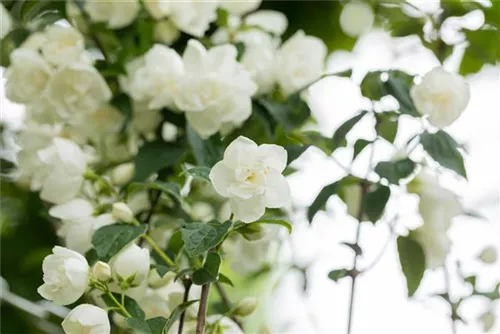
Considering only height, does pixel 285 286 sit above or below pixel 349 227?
below

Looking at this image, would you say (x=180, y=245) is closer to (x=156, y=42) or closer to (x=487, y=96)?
(x=156, y=42)

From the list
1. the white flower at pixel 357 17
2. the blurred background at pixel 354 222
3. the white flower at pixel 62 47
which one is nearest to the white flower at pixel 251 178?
the blurred background at pixel 354 222

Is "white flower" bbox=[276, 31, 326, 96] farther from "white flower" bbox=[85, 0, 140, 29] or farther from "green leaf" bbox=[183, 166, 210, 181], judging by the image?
"green leaf" bbox=[183, 166, 210, 181]

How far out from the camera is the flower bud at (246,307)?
68 centimetres

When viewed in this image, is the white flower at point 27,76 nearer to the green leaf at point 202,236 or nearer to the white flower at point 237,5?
the white flower at point 237,5

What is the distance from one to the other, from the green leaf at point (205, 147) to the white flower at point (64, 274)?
0.25 m

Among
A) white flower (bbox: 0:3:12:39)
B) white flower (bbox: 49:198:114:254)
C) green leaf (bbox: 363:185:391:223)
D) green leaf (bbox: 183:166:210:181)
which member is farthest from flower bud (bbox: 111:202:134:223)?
white flower (bbox: 0:3:12:39)

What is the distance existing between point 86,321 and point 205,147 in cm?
31

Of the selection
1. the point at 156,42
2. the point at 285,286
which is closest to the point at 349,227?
the point at 285,286

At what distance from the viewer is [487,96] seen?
112cm

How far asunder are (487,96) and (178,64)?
1.72 ft

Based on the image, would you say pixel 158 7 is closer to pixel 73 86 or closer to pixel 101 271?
pixel 73 86

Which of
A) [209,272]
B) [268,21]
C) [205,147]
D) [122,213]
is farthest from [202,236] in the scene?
[268,21]

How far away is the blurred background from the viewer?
854mm
